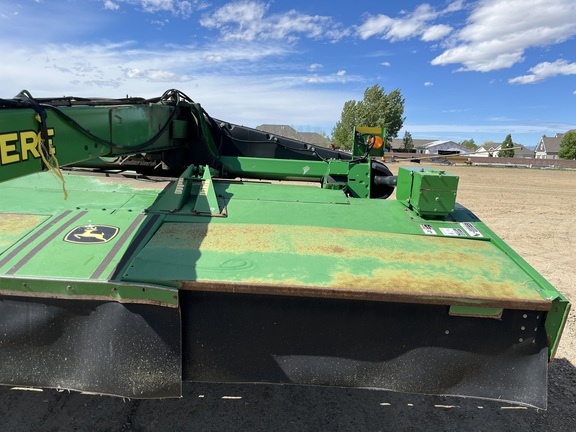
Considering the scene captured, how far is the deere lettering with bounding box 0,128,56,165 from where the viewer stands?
1.51m

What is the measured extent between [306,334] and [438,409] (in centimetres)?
124

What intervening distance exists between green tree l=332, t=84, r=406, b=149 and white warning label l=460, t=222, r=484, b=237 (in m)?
36.0

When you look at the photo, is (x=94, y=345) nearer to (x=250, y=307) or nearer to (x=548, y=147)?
(x=250, y=307)

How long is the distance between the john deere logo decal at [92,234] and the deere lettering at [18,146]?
74 cm

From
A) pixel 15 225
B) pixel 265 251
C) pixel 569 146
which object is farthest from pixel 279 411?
pixel 569 146

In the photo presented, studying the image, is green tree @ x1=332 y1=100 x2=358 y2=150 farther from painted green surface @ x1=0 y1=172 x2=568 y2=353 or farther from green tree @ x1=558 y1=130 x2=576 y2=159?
painted green surface @ x1=0 y1=172 x2=568 y2=353

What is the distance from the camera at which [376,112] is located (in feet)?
130

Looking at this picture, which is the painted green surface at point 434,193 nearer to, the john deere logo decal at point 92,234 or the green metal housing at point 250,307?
the green metal housing at point 250,307

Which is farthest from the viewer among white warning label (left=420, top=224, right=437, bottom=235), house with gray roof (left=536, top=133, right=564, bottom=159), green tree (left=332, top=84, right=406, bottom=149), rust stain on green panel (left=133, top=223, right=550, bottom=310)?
house with gray roof (left=536, top=133, right=564, bottom=159)

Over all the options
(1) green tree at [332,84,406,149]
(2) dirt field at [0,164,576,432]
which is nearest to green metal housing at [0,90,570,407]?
(2) dirt field at [0,164,576,432]

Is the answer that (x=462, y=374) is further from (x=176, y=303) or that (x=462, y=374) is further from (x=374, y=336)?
(x=176, y=303)

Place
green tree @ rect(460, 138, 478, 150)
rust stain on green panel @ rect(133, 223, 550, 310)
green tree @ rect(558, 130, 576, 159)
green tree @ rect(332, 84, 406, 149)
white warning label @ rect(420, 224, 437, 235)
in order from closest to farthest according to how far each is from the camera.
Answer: rust stain on green panel @ rect(133, 223, 550, 310)
white warning label @ rect(420, 224, 437, 235)
green tree @ rect(332, 84, 406, 149)
green tree @ rect(558, 130, 576, 159)
green tree @ rect(460, 138, 478, 150)

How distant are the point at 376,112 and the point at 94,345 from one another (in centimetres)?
4014

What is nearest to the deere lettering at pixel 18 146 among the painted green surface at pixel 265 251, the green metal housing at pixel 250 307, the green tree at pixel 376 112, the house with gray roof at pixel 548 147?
the green metal housing at pixel 250 307
